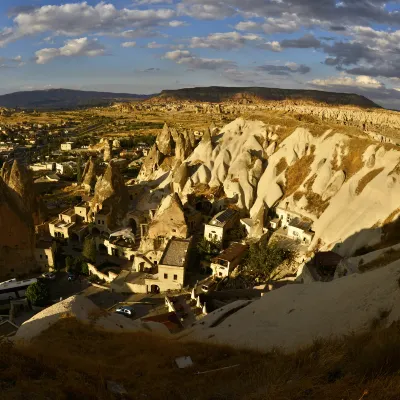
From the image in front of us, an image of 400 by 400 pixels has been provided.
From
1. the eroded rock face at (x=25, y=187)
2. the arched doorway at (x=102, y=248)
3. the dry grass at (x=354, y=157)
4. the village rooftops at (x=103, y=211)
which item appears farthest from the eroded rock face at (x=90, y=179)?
the dry grass at (x=354, y=157)

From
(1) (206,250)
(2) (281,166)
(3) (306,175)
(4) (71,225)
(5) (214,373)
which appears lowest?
(1) (206,250)

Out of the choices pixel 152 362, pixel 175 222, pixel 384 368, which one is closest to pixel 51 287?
pixel 175 222

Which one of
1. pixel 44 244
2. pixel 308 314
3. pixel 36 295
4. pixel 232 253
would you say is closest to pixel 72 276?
pixel 44 244

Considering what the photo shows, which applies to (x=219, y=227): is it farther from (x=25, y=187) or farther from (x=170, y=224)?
(x=25, y=187)

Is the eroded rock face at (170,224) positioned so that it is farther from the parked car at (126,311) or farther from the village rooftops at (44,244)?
the parked car at (126,311)

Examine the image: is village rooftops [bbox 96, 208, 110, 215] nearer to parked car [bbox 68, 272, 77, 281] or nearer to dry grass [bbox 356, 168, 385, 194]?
parked car [bbox 68, 272, 77, 281]

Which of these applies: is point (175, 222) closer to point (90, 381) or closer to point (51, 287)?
point (51, 287)

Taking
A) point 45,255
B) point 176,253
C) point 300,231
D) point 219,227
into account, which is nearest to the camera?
point 176,253
